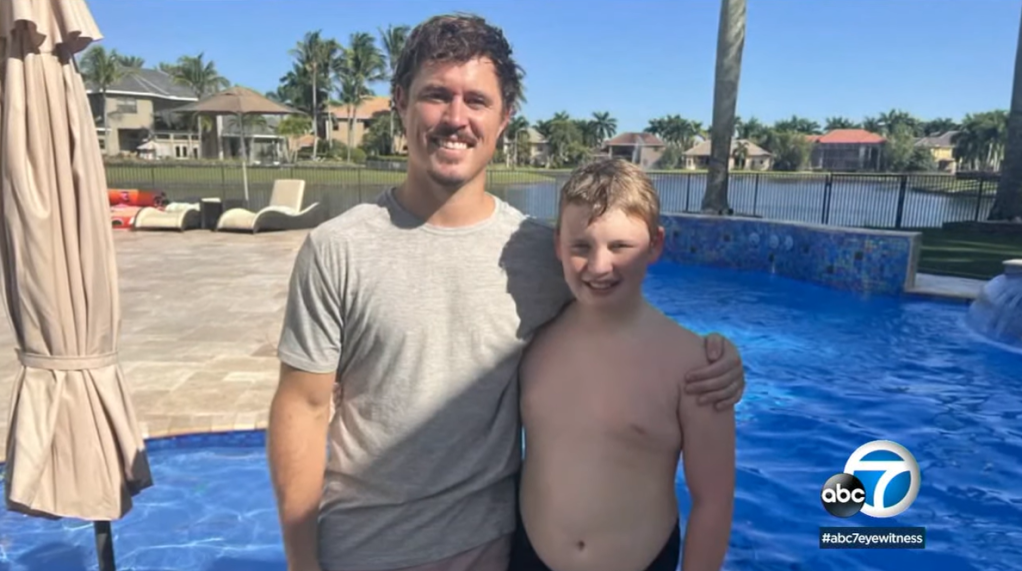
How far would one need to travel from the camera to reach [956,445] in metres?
5.46

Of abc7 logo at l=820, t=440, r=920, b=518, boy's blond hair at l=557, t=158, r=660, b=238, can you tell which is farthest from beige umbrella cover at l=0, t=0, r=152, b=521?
abc7 logo at l=820, t=440, r=920, b=518

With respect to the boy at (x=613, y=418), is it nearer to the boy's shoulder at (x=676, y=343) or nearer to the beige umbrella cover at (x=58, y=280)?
the boy's shoulder at (x=676, y=343)

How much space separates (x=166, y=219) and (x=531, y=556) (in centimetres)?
1494

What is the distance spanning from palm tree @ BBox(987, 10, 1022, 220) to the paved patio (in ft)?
48.7

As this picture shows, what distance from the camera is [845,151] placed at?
93375 millimetres

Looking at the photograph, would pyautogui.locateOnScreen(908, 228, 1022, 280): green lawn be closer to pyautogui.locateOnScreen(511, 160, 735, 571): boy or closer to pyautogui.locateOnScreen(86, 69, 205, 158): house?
pyautogui.locateOnScreen(511, 160, 735, 571): boy

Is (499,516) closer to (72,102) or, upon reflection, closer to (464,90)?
(464,90)

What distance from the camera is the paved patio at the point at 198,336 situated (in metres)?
5.07

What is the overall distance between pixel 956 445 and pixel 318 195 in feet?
54.4

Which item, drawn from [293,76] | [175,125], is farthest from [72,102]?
[293,76]

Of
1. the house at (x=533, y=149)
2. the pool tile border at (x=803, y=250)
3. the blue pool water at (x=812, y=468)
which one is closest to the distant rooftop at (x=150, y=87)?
the house at (x=533, y=149)

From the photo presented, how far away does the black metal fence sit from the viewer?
1709cm

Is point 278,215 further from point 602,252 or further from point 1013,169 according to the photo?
point 1013,169

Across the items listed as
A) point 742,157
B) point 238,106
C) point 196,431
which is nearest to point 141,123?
point 238,106
